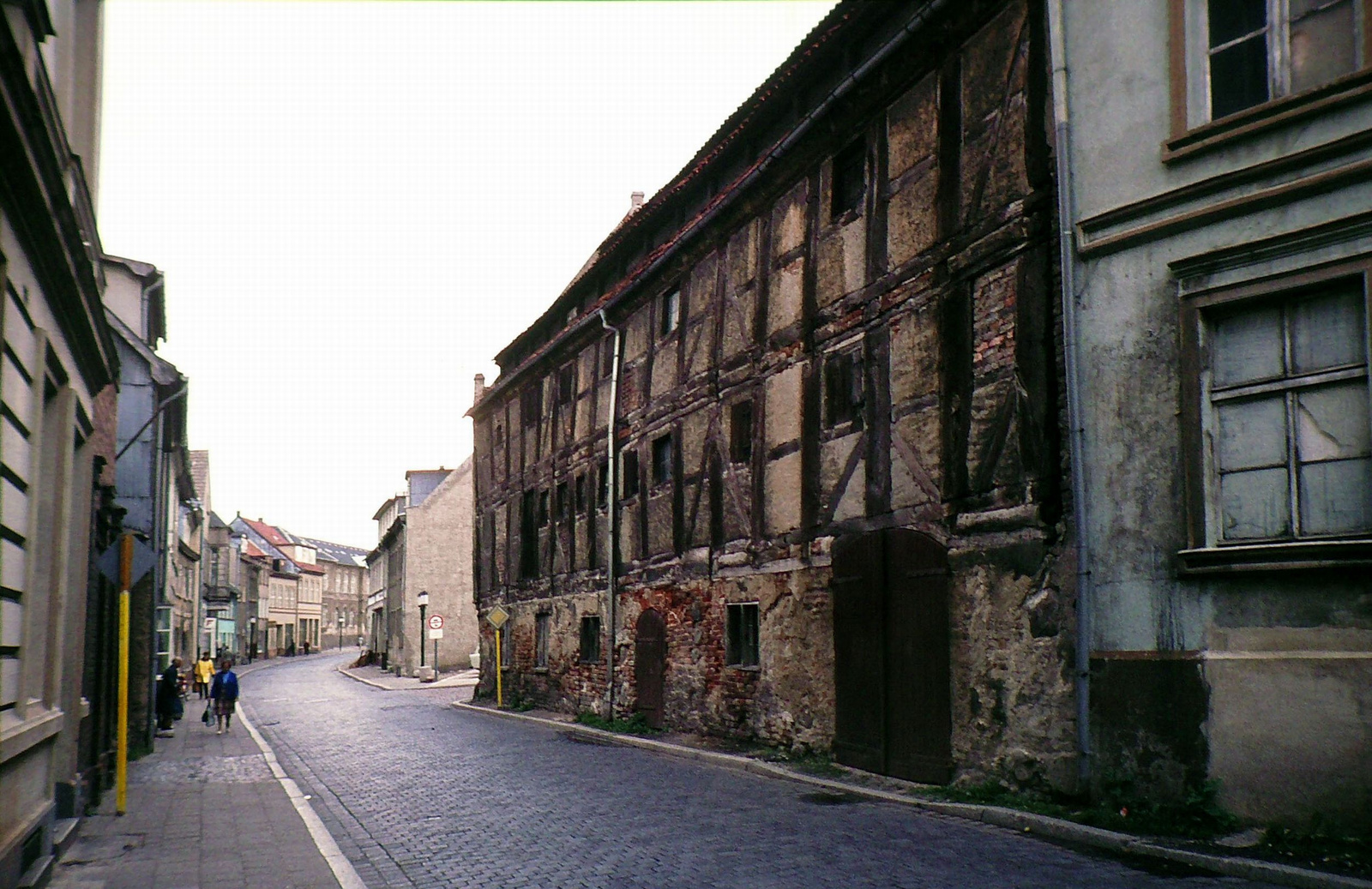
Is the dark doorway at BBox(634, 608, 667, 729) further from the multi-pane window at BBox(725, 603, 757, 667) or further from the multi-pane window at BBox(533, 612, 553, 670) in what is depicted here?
the multi-pane window at BBox(533, 612, 553, 670)

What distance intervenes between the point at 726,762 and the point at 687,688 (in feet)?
12.2

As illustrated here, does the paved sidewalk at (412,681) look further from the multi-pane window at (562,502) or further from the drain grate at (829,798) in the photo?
the drain grate at (829,798)

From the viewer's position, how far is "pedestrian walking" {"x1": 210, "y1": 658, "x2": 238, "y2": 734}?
23578 millimetres

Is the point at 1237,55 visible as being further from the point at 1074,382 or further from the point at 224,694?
the point at 224,694

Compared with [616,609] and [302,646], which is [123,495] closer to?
[616,609]

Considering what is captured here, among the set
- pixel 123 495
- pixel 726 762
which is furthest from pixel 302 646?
pixel 726 762

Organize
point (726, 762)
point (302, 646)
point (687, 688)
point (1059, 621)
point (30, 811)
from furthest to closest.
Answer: point (302, 646)
point (687, 688)
point (726, 762)
point (1059, 621)
point (30, 811)

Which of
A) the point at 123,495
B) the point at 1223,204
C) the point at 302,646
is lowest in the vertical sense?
the point at 302,646

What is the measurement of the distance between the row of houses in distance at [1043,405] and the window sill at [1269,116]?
0.02m

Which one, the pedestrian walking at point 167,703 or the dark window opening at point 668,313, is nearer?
the dark window opening at point 668,313

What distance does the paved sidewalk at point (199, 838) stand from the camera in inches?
334

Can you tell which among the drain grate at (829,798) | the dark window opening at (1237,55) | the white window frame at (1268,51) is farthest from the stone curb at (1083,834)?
the dark window opening at (1237,55)

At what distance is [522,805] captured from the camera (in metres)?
11.6

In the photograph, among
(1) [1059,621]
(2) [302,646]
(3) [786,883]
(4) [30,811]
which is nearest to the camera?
(3) [786,883]
